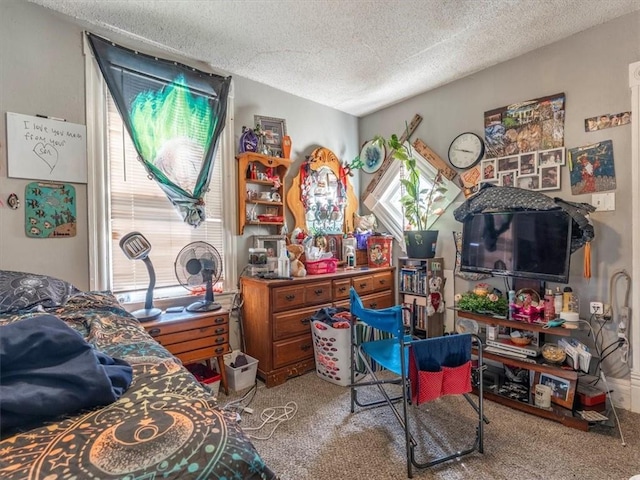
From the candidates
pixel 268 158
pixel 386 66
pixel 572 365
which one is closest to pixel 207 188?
pixel 268 158

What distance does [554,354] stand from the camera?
2039mm

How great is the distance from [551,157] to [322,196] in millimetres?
2002

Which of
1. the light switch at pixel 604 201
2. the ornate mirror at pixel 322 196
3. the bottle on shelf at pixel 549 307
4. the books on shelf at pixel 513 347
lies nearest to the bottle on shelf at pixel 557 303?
the bottle on shelf at pixel 549 307

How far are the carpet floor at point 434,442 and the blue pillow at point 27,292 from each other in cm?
125

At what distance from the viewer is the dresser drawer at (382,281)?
319 centimetres

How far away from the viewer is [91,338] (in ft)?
4.27

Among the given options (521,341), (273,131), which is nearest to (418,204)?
(521,341)

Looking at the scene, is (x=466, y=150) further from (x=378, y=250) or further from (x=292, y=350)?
(x=292, y=350)

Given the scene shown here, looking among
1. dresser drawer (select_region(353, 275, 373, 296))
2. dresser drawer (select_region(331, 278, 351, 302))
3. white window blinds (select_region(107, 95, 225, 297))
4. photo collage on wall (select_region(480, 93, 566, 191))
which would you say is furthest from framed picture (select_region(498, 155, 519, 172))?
white window blinds (select_region(107, 95, 225, 297))

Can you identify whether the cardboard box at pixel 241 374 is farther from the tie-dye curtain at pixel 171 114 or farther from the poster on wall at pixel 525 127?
the poster on wall at pixel 525 127

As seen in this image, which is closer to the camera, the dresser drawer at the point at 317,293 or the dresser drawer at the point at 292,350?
the dresser drawer at the point at 292,350

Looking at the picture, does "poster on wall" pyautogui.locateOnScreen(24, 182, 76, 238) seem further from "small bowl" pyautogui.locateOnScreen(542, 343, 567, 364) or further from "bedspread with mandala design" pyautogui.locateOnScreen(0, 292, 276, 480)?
"small bowl" pyautogui.locateOnScreen(542, 343, 567, 364)

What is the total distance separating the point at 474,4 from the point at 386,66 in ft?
2.73

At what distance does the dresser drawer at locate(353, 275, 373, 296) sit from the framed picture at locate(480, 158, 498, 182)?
4.43 ft
